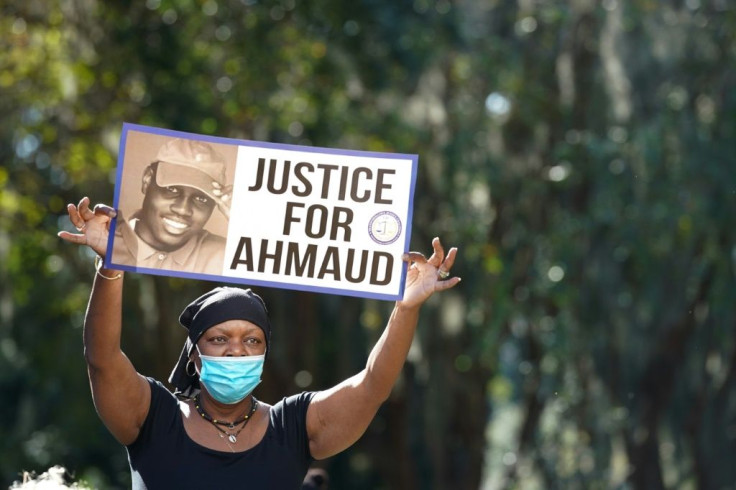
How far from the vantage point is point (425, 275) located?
359 centimetres

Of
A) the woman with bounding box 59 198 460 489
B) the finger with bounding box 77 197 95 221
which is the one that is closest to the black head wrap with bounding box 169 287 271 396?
the woman with bounding box 59 198 460 489

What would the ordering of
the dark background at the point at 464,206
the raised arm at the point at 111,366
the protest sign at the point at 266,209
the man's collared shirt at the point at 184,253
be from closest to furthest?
the raised arm at the point at 111,366
the man's collared shirt at the point at 184,253
the protest sign at the point at 266,209
the dark background at the point at 464,206

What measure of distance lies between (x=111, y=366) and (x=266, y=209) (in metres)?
0.72

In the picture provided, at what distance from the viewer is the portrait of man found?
3.74 meters

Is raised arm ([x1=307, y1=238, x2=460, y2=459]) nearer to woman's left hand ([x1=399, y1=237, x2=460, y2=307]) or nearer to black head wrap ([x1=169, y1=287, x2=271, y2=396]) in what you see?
woman's left hand ([x1=399, y1=237, x2=460, y2=307])

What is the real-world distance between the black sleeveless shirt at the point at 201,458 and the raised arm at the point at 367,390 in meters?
0.05

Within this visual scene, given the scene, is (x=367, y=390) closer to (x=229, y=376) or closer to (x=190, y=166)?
(x=229, y=376)

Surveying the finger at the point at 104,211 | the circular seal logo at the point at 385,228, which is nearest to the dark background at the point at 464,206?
the circular seal logo at the point at 385,228

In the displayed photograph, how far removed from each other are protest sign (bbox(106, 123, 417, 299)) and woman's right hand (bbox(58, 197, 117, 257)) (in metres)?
0.14

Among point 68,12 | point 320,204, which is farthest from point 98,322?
point 68,12

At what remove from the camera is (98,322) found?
3.35 meters

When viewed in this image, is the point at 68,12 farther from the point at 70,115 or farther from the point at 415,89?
the point at 415,89

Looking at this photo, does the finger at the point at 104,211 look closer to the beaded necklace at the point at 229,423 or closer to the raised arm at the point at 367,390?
the beaded necklace at the point at 229,423

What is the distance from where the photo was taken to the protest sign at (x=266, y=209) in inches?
147
